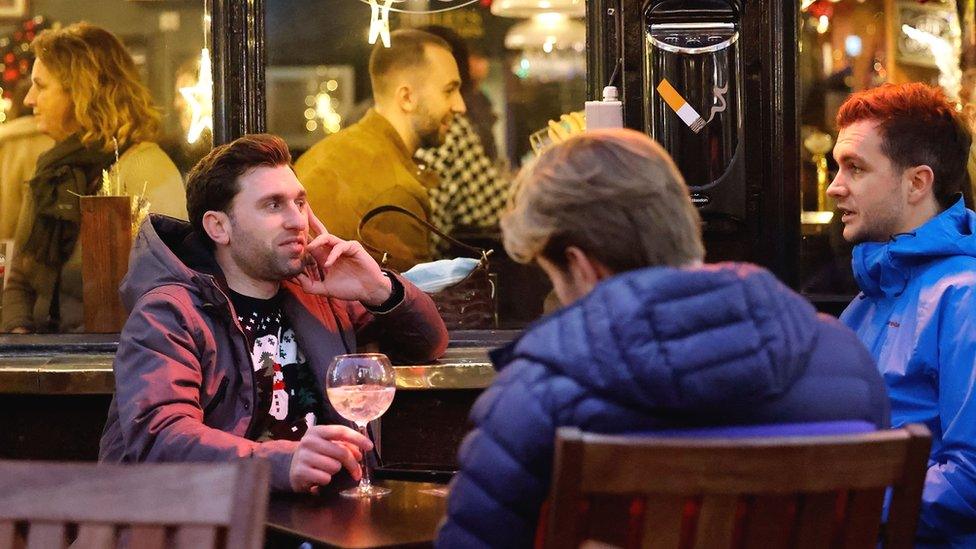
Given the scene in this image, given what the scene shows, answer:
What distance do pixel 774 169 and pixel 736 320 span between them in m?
3.03

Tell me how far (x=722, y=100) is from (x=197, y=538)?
339cm

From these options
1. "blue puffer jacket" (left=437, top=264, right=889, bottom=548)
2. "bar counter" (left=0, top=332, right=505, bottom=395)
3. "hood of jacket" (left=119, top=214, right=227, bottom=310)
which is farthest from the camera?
"bar counter" (left=0, top=332, right=505, bottom=395)

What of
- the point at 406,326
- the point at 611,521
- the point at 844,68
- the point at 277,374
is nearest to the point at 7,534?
the point at 611,521

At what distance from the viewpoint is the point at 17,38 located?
5070 millimetres

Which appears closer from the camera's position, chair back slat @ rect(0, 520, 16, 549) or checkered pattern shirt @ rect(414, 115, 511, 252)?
chair back slat @ rect(0, 520, 16, 549)

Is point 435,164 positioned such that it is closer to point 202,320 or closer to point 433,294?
point 433,294

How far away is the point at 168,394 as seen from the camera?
320 cm

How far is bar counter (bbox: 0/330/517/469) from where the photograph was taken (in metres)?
4.60

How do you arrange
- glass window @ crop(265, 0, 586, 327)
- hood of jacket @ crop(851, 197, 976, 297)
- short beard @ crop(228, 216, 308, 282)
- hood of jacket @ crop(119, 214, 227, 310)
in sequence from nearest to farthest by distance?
hood of jacket @ crop(851, 197, 976, 297)
hood of jacket @ crop(119, 214, 227, 310)
short beard @ crop(228, 216, 308, 282)
glass window @ crop(265, 0, 586, 327)

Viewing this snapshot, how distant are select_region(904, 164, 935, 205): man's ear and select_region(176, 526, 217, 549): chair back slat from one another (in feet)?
7.15

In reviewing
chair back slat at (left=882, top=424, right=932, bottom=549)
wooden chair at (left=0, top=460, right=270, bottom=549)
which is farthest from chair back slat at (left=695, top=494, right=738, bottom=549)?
wooden chair at (left=0, top=460, right=270, bottom=549)

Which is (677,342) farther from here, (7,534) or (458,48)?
(458,48)

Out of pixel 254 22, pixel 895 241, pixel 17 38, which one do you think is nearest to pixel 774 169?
pixel 895 241

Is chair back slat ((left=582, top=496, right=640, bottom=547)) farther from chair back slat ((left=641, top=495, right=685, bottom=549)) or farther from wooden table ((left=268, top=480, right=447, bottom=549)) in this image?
wooden table ((left=268, top=480, right=447, bottom=549))
